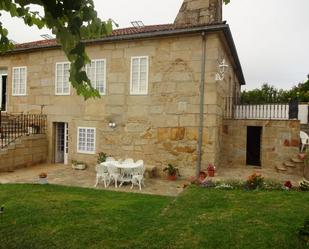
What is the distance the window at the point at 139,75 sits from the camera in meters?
12.0

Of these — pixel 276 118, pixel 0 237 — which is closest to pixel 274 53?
pixel 276 118

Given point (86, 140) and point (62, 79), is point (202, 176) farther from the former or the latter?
point (62, 79)

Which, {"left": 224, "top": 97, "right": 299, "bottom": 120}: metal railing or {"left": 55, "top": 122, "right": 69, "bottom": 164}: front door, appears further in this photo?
{"left": 55, "top": 122, "right": 69, "bottom": 164}: front door

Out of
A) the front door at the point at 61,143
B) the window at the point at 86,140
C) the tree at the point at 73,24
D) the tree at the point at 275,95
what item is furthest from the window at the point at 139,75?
the tree at the point at 73,24

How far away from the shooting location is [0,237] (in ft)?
17.3

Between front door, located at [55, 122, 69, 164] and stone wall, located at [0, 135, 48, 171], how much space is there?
1.81 ft

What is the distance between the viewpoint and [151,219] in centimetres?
620

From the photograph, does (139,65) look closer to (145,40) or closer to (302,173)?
(145,40)

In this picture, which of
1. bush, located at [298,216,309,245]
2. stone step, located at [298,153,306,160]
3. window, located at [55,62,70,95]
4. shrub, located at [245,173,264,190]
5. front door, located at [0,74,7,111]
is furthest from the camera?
front door, located at [0,74,7,111]

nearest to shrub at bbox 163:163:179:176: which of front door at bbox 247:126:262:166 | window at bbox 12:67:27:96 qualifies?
front door at bbox 247:126:262:166

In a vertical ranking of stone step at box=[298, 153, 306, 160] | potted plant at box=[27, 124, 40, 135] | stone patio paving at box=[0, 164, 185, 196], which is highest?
potted plant at box=[27, 124, 40, 135]

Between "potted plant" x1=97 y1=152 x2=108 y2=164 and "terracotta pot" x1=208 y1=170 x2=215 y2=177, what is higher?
"potted plant" x1=97 y1=152 x2=108 y2=164

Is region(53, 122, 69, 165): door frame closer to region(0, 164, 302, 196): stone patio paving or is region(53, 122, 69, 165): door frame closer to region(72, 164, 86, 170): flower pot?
region(72, 164, 86, 170): flower pot

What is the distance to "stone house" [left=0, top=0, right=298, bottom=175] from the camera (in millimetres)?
11000
